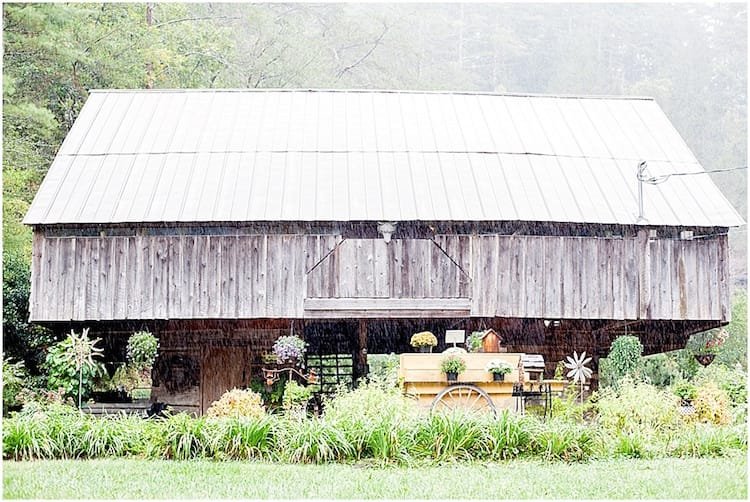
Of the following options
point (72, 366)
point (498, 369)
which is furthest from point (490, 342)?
point (72, 366)

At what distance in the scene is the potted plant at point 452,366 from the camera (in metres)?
13.1

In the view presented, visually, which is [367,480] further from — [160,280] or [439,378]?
[160,280]

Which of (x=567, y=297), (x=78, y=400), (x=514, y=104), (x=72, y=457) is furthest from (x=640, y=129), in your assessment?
(x=72, y=457)

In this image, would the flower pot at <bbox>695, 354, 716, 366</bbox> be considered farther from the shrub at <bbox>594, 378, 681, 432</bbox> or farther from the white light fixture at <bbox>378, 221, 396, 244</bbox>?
the white light fixture at <bbox>378, 221, 396, 244</bbox>

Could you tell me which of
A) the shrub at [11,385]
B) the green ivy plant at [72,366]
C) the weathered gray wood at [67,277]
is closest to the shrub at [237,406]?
the green ivy plant at [72,366]

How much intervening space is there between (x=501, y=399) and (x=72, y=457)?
5.67 m

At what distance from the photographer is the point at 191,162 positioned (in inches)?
691

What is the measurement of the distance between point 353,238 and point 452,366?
14.2ft

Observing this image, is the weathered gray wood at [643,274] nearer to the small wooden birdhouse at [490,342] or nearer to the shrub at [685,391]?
the shrub at [685,391]

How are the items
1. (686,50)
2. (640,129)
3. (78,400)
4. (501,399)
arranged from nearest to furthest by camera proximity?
(501,399)
(78,400)
(640,129)
(686,50)

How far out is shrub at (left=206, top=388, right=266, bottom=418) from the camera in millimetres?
13086

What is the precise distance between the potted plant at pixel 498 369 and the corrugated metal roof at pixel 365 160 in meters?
3.69

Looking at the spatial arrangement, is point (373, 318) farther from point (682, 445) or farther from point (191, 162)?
point (682, 445)

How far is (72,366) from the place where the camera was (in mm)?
14672
